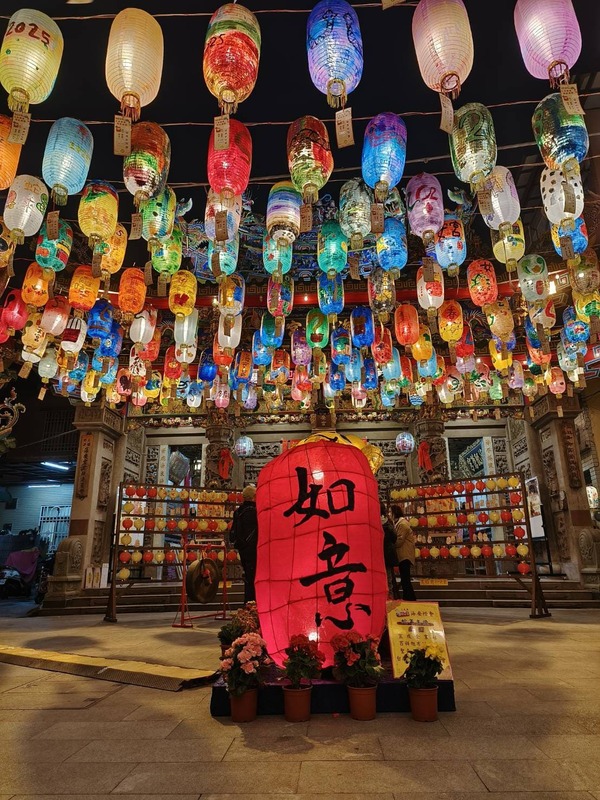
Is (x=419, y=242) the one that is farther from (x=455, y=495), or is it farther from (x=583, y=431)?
(x=583, y=431)

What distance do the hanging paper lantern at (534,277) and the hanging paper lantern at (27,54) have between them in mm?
6634

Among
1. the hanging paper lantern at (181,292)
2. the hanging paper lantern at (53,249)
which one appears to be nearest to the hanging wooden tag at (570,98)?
the hanging paper lantern at (181,292)

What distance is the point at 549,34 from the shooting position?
4.41 m

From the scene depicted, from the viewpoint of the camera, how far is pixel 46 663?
5.55 metres

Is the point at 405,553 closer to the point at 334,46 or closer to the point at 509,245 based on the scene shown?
the point at 509,245

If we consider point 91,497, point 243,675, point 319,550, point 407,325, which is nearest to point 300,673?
point 243,675

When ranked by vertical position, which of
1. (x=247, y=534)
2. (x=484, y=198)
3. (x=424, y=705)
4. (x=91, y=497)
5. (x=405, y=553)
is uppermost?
(x=484, y=198)

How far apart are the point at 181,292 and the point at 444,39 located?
5.28 m

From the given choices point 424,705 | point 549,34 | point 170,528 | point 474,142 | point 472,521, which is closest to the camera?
point 424,705

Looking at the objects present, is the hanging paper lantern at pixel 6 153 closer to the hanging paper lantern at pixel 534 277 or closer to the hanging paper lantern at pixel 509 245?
the hanging paper lantern at pixel 509 245

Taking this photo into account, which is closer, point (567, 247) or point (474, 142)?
point (474, 142)

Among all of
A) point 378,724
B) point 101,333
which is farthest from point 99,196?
point 378,724

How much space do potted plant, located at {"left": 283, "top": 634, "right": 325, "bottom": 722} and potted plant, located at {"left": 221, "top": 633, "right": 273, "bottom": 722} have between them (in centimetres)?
21

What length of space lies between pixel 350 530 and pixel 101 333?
23.0 feet
